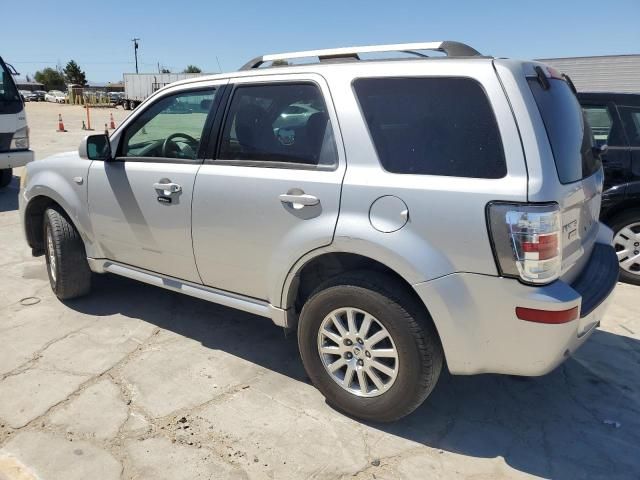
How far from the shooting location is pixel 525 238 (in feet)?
7.56

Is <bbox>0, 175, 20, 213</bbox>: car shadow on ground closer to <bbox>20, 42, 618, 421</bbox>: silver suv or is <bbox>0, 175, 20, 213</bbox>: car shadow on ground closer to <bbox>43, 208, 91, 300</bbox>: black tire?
<bbox>43, 208, 91, 300</bbox>: black tire

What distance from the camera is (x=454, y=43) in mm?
2834

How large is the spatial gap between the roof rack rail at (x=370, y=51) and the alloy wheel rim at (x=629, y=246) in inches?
136

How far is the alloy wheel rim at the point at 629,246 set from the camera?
521 centimetres

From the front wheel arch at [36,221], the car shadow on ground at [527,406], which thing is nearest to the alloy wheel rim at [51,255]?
the front wheel arch at [36,221]

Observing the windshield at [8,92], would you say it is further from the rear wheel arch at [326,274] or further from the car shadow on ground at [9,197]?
the rear wheel arch at [326,274]

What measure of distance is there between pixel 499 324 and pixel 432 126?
100cm

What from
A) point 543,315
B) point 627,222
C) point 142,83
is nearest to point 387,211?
point 543,315

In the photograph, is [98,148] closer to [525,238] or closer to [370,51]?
[370,51]

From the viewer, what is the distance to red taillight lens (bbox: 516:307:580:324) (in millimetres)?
2348

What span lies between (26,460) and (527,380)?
2.96 meters

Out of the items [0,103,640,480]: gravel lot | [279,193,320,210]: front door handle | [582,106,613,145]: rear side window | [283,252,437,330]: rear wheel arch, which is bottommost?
[0,103,640,480]: gravel lot

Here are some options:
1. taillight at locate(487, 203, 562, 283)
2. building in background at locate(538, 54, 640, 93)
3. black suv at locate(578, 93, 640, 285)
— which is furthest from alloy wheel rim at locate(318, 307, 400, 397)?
building in background at locate(538, 54, 640, 93)

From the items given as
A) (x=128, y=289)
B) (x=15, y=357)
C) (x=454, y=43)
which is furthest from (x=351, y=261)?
(x=128, y=289)
